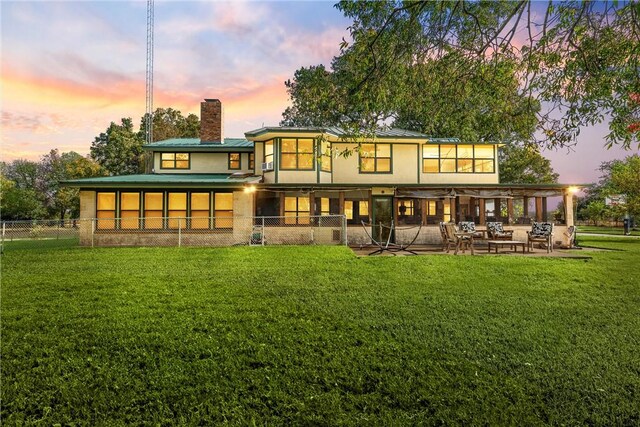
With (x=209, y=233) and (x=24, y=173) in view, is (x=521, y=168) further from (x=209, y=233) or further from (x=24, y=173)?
(x=24, y=173)

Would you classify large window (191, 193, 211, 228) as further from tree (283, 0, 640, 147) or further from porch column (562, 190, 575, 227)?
porch column (562, 190, 575, 227)

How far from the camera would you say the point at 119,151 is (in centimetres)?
4169

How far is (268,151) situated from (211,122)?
6.43 m

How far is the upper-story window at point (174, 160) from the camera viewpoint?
2220 cm

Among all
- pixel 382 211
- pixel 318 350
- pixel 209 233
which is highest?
pixel 382 211

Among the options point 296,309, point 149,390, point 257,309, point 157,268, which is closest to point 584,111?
point 296,309

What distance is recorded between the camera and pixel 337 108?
725cm

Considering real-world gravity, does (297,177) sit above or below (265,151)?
below

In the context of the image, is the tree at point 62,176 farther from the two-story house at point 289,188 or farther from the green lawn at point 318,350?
the green lawn at point 318,350

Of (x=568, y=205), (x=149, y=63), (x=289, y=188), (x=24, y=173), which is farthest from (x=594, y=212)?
(x=24, y=173)

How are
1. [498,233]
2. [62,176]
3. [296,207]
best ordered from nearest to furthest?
[498,233], [296,207], [62,176]

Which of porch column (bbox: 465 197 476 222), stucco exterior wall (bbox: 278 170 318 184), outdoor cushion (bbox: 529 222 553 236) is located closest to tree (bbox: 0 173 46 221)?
stucco exterior wall (bbox: 278 170 318 184)

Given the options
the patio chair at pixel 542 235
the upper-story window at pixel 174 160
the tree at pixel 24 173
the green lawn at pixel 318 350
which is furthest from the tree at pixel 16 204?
the patio chair at pixel 542 235

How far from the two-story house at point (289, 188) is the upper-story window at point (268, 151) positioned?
6 centimetres
